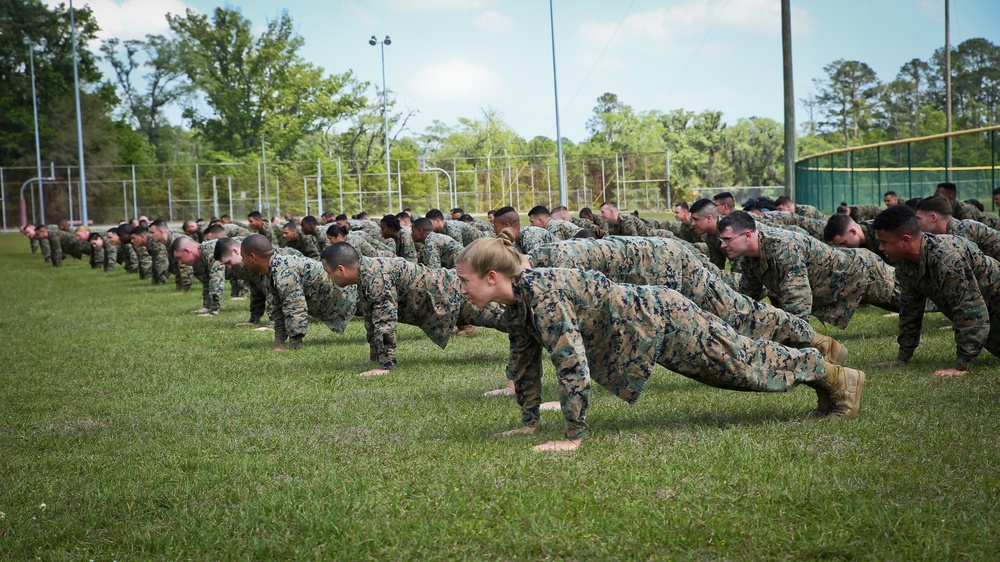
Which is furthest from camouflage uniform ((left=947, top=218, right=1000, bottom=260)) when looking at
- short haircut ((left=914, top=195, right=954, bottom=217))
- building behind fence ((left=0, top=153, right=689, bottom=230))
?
building behind fence ((left=0, top=153, right=689, bottom=230))

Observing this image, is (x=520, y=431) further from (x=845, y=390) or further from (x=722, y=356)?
(x=845, y=390)

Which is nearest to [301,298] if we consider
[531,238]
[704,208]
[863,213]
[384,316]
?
[384,316]

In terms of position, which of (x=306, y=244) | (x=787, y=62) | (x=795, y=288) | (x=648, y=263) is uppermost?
(x=787, y=62)

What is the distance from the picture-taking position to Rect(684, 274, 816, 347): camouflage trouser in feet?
22.4

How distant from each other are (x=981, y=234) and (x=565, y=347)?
23.2 ft

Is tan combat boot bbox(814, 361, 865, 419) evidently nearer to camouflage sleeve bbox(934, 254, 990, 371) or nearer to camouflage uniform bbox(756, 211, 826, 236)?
camouflage sleeve bbox(934, 254, 990, 371)

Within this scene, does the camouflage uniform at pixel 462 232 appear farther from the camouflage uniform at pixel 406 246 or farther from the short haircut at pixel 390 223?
the short haircut at pixel 390 223

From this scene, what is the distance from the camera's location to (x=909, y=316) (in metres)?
8.49

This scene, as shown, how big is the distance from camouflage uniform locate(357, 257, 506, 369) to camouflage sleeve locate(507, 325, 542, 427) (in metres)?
3.24

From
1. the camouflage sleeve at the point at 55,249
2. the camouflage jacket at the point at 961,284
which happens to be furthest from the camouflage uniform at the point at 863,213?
the camouflage sleeve at the point at 55,249

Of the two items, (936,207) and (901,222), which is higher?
(936,207)

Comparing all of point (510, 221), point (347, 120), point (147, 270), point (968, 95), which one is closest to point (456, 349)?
point (510, 221)

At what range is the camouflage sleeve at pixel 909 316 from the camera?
8352 mm

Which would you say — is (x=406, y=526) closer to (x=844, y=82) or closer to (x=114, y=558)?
(x=114, y=558)
